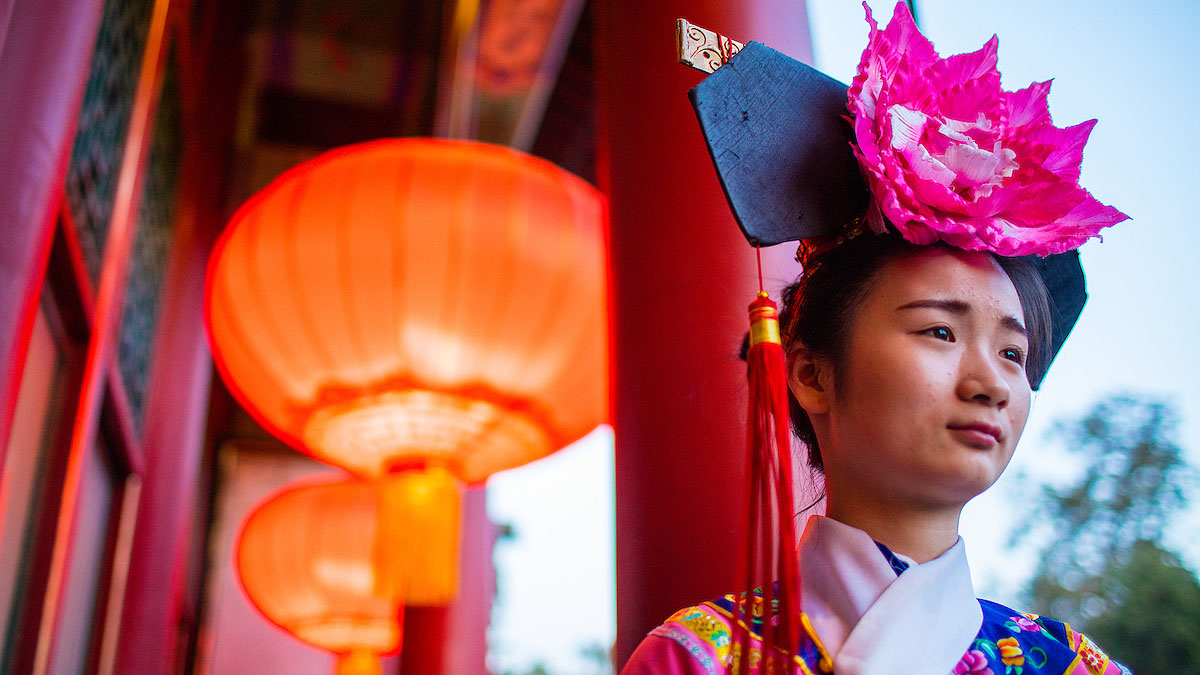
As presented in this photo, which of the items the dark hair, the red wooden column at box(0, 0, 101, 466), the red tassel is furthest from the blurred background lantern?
the red tassel

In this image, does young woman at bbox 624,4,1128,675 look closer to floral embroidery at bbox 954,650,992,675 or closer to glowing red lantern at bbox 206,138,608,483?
floral embroidery at bbox 954,650,992,675

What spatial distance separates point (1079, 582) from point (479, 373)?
1610 mm

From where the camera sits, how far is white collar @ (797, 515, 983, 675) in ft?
2.50

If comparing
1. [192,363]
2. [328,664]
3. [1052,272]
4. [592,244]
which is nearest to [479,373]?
Result: [592,244]

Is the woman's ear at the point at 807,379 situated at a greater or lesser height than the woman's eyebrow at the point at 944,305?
lesser

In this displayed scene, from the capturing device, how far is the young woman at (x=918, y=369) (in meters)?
0.79

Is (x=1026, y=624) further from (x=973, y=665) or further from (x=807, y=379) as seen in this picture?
(x=807, y=379)

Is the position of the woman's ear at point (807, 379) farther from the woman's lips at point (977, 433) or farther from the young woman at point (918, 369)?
the woman's lips at point (977, 433)

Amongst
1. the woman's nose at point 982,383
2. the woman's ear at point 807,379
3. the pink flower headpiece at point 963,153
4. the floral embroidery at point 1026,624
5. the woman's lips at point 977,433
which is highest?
the pink flower headpiece at point 963,153

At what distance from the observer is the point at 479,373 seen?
81.6 inches

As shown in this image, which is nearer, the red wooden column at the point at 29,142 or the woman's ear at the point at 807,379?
the woman's ear at the point at 807,379

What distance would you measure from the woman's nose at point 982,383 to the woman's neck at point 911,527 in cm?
10

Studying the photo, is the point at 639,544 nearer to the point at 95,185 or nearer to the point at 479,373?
the point at 479,373

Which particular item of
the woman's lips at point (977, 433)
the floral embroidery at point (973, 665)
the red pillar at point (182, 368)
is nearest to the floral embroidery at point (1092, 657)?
the floral embroidery at point (973, 665)
